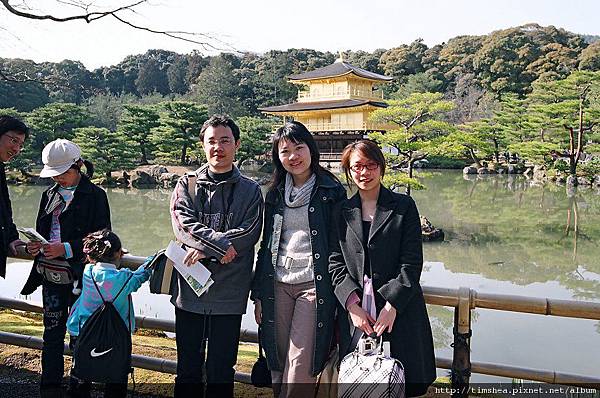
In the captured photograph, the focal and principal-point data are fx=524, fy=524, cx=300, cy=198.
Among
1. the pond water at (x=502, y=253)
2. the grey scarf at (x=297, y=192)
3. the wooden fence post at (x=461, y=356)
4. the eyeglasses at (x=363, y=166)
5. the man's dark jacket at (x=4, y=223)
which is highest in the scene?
the eyeglasses at (x=363, y=166)

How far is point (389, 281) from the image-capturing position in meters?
1.51

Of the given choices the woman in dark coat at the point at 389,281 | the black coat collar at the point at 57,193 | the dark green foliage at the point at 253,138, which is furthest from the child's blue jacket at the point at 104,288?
the dark green foliage at the point at 253,138

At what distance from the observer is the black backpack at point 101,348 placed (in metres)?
1.66

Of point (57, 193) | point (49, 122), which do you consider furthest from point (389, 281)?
point (49, 122)

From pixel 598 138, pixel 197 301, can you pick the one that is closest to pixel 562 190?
pixel 598 138

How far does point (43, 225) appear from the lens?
1.91 m

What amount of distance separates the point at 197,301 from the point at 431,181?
60.8 feet

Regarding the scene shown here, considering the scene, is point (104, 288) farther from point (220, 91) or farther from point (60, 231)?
point (220, 91)

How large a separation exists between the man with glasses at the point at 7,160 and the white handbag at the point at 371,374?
1363 mm

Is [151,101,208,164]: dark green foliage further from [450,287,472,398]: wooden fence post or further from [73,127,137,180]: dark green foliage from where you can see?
[450,287,472,398]: wooden fence post

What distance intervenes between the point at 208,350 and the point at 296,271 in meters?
0.39

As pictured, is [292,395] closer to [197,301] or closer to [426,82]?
[197,301]

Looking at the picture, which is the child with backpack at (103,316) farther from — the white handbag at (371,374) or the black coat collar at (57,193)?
the white handbag at (371,374)

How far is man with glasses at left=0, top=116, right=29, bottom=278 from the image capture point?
1.94 metres
